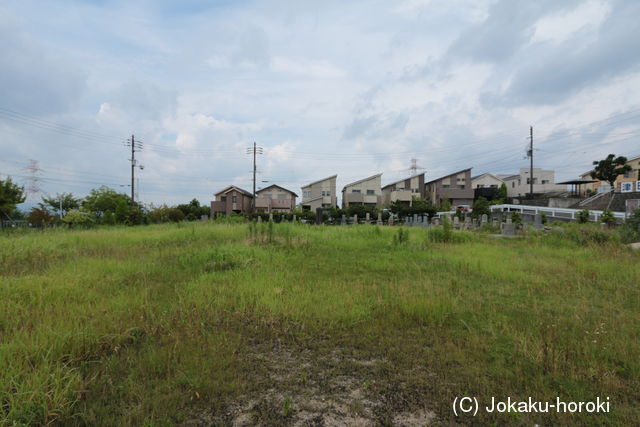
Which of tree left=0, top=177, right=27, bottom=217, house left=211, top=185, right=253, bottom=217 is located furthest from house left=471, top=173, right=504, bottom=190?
tree left=0, top=177, right=27, bottom=217

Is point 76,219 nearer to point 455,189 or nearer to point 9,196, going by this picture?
point 9,196

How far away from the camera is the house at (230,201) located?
43.5 metres

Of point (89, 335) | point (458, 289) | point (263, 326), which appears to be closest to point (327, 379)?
point (263, 326)

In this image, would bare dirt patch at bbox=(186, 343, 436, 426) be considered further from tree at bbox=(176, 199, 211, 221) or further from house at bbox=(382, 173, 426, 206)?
house at bbox=(382, 173, 426, 206)

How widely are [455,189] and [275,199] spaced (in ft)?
92.7

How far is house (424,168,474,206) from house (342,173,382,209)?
916cm

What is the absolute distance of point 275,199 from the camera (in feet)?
150

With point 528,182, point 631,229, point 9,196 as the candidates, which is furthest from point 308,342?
point 528,182

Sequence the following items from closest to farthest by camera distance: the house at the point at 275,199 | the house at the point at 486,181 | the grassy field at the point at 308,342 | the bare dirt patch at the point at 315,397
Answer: the bare dirt patch at the point at 315,397
the grassy field at the point at 308,342
the house at the point at 275,199
the house at the point at 486,181

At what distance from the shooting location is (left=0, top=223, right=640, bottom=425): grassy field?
2.37 m

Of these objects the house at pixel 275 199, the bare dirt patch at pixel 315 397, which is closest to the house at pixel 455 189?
the house at pixel 275 199

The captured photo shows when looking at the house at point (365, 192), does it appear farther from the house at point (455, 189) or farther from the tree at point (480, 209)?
the tree at point (480, 209)

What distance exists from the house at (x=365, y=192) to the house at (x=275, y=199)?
873 cm

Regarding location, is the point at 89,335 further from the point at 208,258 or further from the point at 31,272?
the point at 31,272
